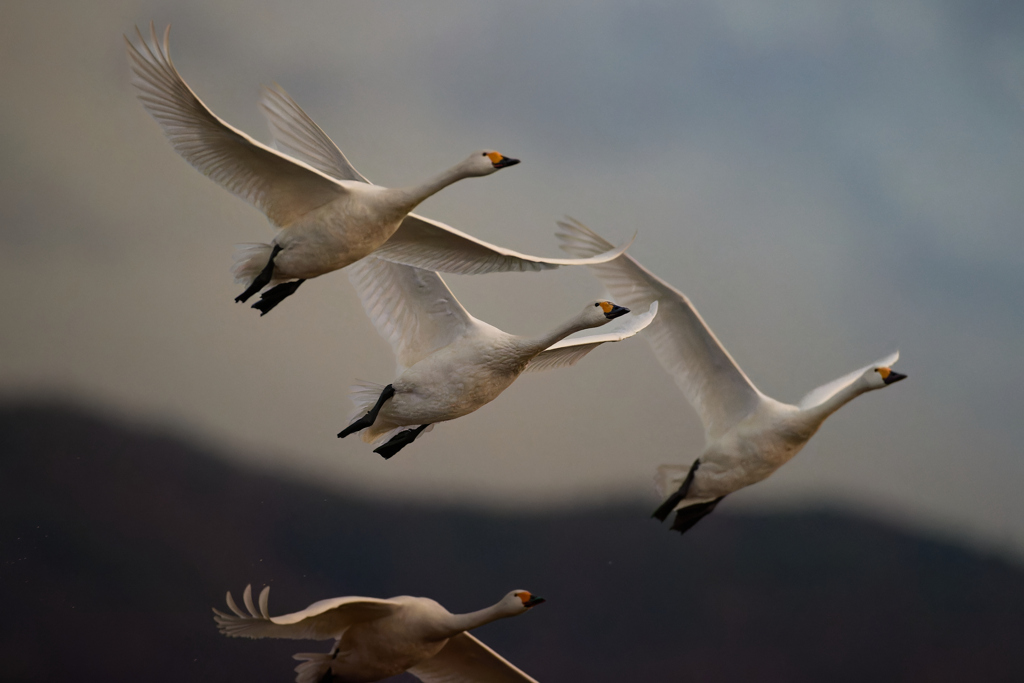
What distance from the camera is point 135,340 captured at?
11.2 ft

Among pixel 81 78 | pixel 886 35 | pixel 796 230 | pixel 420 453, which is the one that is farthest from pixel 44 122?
pixel 886 35

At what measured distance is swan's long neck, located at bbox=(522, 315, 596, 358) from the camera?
7.98ft

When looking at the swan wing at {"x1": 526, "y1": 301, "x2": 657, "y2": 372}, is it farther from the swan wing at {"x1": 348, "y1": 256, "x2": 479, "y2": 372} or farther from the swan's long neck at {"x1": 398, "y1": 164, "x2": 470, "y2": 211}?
the swan's long neck at {"x1": 398, "y1": 164, "x2": 470, "y2": 211}

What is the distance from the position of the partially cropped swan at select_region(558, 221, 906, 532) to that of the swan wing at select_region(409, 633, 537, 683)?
0.79 meters

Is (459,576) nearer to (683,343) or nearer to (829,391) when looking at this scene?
(683,343)

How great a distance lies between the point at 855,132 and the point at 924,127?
1.38 ft

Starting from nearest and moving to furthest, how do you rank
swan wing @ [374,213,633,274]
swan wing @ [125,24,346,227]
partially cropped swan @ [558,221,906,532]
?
swan wing @ [125,24,346,227] → swan wing @ [374,213,633,274] → partially cropped swan @ [558,221,906,532]

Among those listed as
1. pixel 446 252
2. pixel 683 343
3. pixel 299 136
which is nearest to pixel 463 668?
pixel 683 343

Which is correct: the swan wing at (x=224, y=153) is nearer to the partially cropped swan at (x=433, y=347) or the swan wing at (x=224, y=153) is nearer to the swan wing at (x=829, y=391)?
the partially cropped swan at (x=433, y=347)

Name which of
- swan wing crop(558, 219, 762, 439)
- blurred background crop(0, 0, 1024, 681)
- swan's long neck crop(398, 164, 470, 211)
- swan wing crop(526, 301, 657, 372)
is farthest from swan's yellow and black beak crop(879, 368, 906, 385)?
swan's long neck crop(398, 164, 470, 211)

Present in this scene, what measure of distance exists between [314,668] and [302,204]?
1.47m

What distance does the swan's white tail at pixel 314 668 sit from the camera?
9.05 ft

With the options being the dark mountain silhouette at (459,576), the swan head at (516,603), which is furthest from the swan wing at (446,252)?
the dark mountain silhouette at (459,576)

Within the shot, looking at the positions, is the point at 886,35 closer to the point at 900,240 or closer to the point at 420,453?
the point at 900,240
